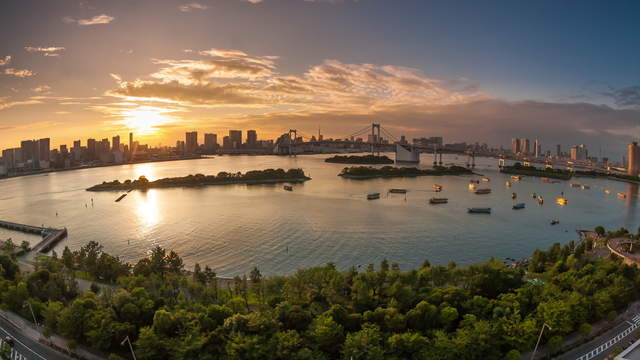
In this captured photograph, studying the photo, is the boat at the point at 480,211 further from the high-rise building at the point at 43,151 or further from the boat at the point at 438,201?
the high-rise building at the point at 43,151

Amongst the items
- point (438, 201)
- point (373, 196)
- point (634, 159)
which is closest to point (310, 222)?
point (373, 196)

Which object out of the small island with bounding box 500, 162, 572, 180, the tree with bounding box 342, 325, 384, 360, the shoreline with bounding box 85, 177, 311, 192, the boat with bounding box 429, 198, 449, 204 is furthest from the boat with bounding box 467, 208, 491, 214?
the small island with bounding box 500, 162, 572, 180

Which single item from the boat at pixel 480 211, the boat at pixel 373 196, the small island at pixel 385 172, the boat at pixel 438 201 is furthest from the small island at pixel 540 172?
the boat at pixel 373 196

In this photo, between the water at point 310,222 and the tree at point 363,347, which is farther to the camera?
the water at point 310,222

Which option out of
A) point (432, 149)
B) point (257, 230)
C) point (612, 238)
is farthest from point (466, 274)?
point (432, 149)

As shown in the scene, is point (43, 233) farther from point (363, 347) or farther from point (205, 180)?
point (363, 347)

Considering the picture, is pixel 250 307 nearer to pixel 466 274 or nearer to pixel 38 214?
pixel 466 274
